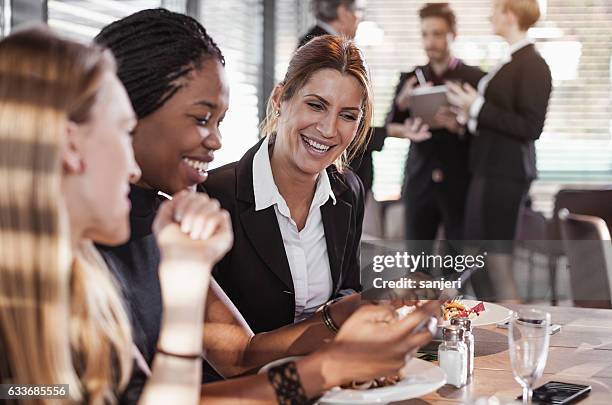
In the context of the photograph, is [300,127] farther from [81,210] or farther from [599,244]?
[599,244]

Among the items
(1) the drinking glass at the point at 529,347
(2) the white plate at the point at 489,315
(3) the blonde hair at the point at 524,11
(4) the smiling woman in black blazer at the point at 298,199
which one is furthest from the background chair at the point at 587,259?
(1) the drinking glass at the point at 529,347

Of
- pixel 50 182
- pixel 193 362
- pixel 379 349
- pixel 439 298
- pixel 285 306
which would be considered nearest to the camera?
pixel 50 182

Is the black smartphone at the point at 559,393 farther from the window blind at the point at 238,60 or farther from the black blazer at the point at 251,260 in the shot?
the window blind at the point at 238,60

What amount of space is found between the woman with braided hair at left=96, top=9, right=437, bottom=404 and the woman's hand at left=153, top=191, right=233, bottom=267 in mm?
240

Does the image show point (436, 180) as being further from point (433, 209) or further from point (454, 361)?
point (454, 361)

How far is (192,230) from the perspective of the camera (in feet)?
3.77

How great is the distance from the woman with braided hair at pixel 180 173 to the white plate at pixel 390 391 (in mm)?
50

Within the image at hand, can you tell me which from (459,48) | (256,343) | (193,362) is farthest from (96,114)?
(459,48)

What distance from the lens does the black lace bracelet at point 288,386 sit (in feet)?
4.18

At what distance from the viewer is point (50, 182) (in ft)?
3.07

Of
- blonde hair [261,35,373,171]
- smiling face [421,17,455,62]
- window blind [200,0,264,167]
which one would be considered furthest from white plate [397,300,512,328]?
window blind [200,0,264,167]

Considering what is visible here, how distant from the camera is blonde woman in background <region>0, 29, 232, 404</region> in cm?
94

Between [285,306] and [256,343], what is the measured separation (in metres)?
0.28

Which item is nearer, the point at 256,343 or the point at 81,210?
the point at 81,210
